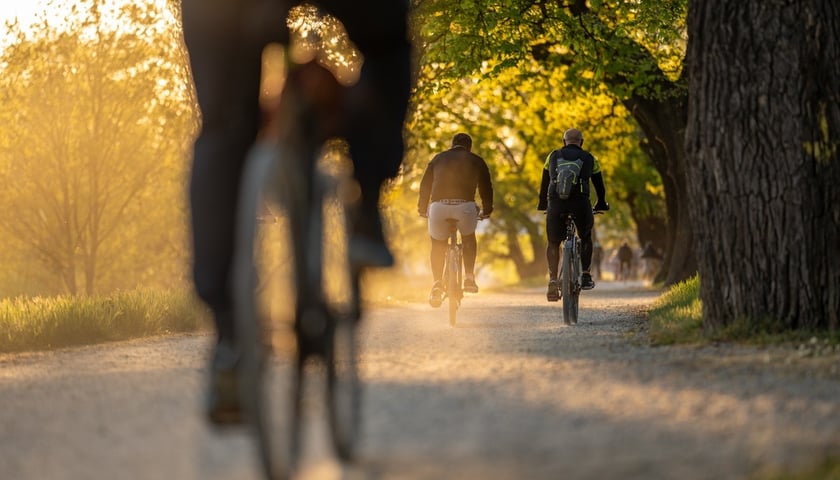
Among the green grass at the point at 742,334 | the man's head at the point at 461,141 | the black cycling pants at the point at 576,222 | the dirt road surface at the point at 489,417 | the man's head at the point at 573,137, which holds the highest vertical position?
the man's head at the point at 461,141

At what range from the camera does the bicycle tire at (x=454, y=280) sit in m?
12.8

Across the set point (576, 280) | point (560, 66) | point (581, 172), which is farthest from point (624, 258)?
point (576, 280)

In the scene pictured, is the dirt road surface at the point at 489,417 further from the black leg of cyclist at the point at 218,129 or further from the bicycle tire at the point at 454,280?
the bicycle tire at the point at 454,280

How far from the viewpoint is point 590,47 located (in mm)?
21656

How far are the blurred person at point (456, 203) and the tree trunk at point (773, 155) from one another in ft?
→ 17.9

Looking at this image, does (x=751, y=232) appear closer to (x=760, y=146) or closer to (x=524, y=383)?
(x=760, y=146)

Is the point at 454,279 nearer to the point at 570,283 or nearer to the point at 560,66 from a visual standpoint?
the point at 570,283

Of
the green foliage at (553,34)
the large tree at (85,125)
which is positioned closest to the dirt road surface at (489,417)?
the green foliage at (553,34)

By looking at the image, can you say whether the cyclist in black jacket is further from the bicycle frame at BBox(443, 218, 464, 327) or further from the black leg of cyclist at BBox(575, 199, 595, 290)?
the bicycle frame at BBox(443, 218, 464, 327)

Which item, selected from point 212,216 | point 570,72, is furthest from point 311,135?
point 570,72

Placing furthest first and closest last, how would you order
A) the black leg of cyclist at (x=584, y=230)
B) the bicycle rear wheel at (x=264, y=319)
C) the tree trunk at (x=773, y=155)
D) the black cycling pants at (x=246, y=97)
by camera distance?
the black leg of cyclist at (x=584, y=230), the tree trunk at (x=773, y=155), the black cycling pants at (x=246, y=97), the bicycle rear wheel at (x=264, y=319)

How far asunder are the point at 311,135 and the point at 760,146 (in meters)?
4.63

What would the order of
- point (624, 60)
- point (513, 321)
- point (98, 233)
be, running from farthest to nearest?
point (98, 233), point (624, 60), point (513, 321)

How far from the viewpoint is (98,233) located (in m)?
28.7
